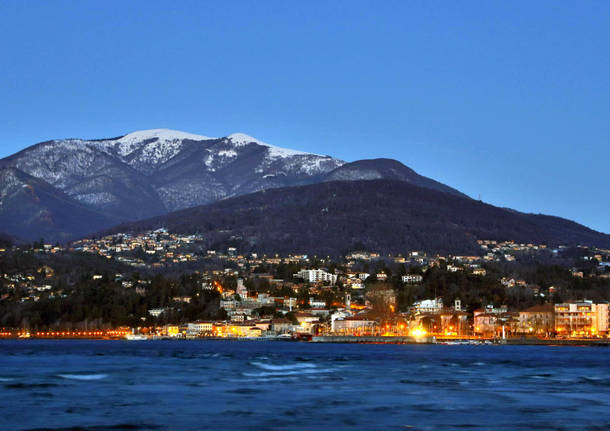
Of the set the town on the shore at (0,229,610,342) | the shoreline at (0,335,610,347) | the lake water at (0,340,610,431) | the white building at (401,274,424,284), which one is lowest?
the lake water at (0,340,610,431)

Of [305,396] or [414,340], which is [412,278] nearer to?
[414,340]

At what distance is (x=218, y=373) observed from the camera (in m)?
66.8

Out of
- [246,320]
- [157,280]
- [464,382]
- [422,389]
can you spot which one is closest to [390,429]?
[422,389]

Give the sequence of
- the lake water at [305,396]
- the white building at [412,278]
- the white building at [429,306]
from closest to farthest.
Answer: the lake water at [305,396]
the white building at [429,306]
the white building at [412,278]

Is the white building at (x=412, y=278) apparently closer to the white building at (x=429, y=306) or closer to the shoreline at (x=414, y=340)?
the white building at (x=429, y=306)

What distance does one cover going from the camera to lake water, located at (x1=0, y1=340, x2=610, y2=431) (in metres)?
41.1

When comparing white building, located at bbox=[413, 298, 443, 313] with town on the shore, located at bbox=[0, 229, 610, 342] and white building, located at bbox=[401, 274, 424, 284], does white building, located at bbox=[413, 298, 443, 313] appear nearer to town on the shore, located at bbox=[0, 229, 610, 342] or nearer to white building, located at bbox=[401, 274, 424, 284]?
town on the shore, located at bbox=[0, 229, 610, 342]

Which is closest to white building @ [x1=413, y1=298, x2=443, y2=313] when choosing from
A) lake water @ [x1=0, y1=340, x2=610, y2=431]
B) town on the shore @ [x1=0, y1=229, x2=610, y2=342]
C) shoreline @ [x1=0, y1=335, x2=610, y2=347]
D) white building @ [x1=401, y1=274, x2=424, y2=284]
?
town on the shore @ [x1=0, y1=229, x2=610, y2=342]

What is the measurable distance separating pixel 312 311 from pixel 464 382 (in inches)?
4894

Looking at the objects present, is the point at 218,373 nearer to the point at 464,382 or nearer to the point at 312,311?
the point at 464,382

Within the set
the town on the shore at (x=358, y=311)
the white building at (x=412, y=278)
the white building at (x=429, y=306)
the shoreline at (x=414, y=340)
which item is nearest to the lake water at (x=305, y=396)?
the shoreline at (x=414, y=340)

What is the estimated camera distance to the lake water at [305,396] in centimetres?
4112

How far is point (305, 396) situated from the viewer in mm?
50594

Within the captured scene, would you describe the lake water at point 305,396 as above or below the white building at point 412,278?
below
